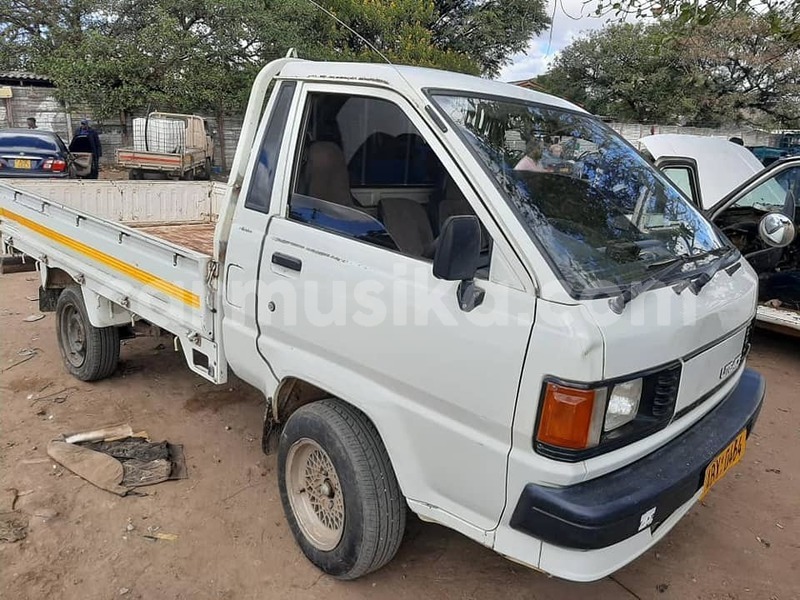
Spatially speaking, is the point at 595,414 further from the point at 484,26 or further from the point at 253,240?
the point at 484,26

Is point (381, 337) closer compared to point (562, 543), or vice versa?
point (562, 543)

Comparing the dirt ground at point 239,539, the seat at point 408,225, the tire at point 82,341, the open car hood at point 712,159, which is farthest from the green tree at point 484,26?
the seat at point 408,225

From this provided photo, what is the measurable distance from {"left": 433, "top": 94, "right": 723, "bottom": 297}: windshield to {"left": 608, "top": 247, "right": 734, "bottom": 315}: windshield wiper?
0.03 meters

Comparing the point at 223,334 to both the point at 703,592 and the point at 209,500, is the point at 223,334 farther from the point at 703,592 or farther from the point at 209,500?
the point at 703,592

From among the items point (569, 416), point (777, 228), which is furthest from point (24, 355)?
point (777, 228)

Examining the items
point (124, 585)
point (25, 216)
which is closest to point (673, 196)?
point (124, 585)

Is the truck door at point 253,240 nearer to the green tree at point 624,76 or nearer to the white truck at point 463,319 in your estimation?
the white truck at point 463,319

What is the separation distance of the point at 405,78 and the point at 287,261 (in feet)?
2.90

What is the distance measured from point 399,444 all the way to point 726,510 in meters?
2.17

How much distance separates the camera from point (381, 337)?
2254mm

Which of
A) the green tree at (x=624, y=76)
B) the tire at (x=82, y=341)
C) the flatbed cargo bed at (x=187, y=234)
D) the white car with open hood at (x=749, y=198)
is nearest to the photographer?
the flatbed cargo bed at (x=187, y=234)

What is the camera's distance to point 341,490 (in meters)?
2.49

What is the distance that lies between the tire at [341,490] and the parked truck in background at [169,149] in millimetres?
12243

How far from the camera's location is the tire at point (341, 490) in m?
2.40
